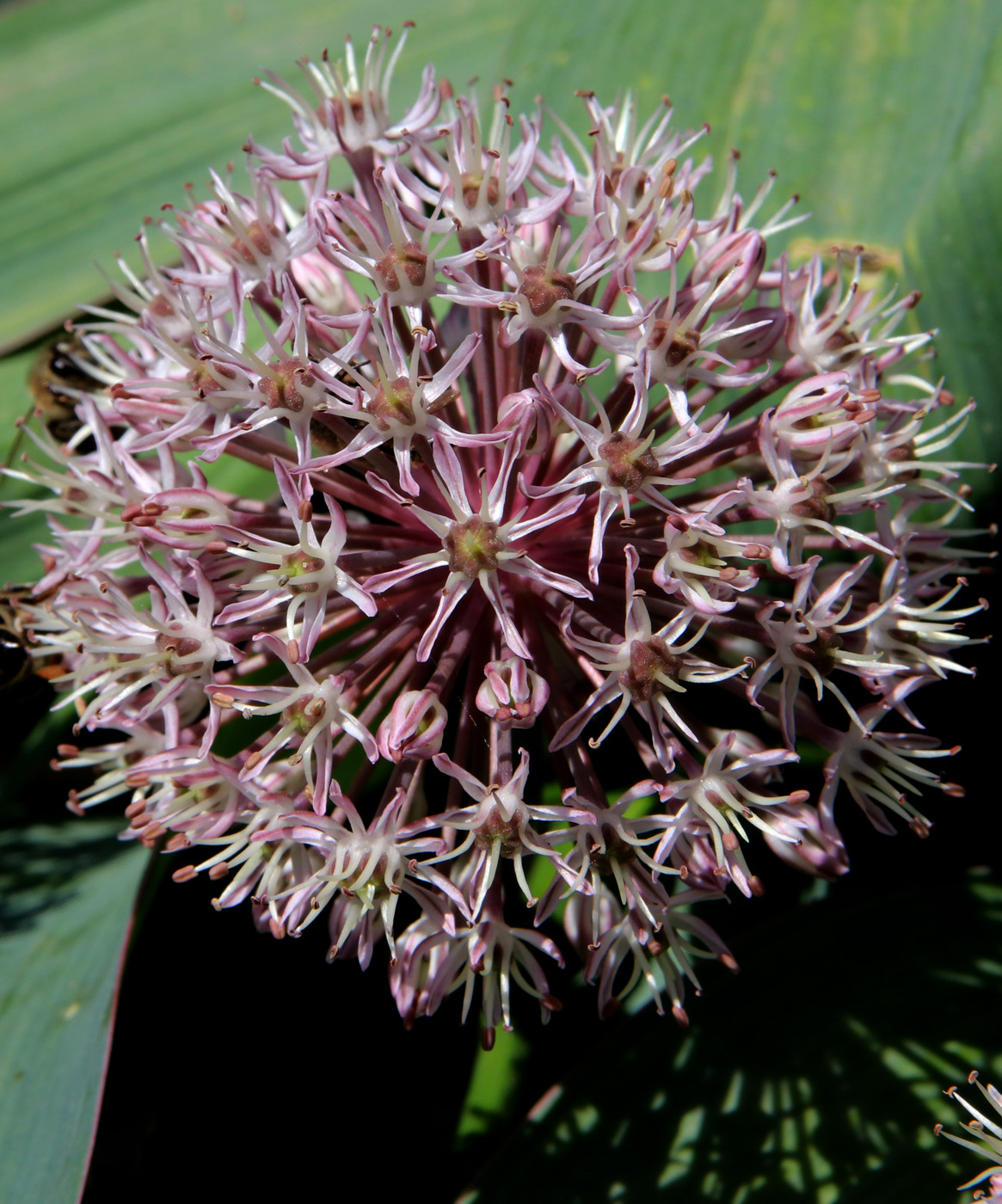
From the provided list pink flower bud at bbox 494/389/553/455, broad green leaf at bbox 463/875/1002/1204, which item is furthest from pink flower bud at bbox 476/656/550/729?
broad green leaf at bbox 463/875/1002/1204

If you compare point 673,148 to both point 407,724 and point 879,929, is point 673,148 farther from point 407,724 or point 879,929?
point 879,929

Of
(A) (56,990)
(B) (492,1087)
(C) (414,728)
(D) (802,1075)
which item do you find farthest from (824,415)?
(A) (56,990)

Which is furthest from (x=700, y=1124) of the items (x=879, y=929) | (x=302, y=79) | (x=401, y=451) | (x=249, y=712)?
(x=302, y=79)

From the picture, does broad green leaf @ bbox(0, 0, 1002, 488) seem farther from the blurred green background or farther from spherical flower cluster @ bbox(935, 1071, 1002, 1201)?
spherical flower cluster @ bbox(935, 1071, 1002, 1201)

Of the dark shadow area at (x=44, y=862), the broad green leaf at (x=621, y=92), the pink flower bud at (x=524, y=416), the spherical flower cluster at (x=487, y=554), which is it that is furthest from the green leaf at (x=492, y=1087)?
the broad green leaf at (x=621, y=92)

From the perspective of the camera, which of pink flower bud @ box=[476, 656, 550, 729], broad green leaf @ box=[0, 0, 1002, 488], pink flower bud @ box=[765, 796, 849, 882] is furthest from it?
broad green leaf @ box=[0, 0, 1002, 488]

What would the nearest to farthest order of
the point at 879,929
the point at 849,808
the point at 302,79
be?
the point at 879,929 < the point at 849,808 < the point at 302,79
